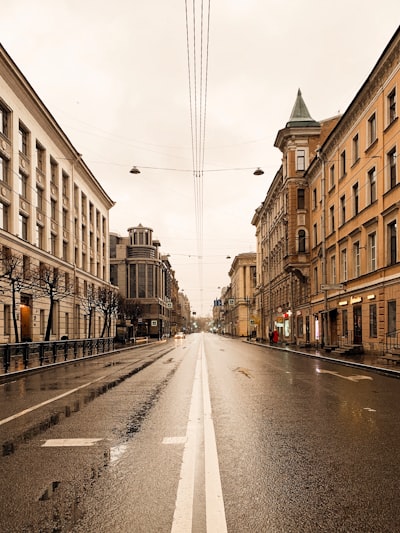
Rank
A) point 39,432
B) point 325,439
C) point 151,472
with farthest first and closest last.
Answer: point 39,432, point 325,439, point 151,472

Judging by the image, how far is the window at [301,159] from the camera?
4369 centimetres

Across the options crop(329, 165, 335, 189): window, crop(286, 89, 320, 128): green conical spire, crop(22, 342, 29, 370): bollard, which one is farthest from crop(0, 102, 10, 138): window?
crop(286, 89, 320, 128): green conical spire

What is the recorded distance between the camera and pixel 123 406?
9523 millimetres

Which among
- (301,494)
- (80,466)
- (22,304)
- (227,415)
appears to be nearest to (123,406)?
(227,415)

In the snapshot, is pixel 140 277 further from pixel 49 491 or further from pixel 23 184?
pixel 49 491

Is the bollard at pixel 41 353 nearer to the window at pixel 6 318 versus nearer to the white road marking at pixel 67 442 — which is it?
the window at pixel 6 318

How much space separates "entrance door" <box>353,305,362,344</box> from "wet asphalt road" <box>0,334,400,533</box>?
1888 centimetres

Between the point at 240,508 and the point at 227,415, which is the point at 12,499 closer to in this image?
the point at 240,508

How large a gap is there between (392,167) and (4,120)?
24056 mm

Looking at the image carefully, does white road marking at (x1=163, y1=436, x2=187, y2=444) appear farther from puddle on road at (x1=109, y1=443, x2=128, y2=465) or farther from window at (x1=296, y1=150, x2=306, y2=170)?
window at (x1=296, y1=150, x2=306, y2=170)

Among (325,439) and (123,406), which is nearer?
(325,439)

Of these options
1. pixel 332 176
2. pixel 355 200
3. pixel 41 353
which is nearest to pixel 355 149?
pixel 355 200

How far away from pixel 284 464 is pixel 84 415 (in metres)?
4.38

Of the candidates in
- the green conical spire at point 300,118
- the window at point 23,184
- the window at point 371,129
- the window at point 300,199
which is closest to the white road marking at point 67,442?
the window at point 371,129
